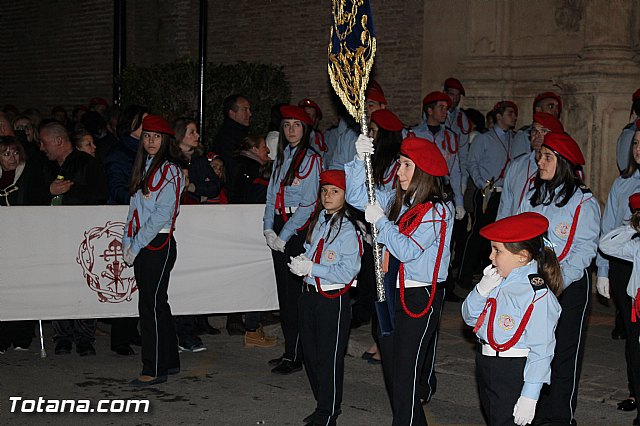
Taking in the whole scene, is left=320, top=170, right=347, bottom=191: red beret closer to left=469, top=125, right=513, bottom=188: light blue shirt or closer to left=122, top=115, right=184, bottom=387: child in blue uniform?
left=122, top=115, right=184, bottom=387: child in blue uniform

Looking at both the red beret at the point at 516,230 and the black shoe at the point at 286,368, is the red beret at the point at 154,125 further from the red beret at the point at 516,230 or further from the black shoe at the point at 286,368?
the red beret at the point at 516,230

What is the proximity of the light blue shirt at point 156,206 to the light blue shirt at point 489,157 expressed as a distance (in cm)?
484

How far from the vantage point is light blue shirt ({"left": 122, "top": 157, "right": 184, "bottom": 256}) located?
7.63 meters

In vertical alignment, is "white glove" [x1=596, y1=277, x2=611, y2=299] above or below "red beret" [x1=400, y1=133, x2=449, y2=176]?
below

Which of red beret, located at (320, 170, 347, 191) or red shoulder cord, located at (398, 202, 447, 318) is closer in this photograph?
red shoulder cord, located at (398, 202, 447, 318)

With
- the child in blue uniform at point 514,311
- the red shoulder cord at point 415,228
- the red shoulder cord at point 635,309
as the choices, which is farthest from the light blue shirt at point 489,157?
the child in blue uniform at point 514,311

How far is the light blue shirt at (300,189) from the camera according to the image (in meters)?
8.10

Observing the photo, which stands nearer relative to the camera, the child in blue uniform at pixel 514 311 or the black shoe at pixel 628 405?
the child in blue uniform at pixel 514 311

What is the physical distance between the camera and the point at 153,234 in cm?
763

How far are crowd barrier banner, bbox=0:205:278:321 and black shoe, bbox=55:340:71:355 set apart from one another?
28 cm

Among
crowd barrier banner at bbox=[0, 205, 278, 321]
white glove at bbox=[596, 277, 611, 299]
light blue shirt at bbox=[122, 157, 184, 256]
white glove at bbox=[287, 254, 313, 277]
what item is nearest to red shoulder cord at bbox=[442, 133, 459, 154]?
crowd barrier banner at bbox=[0, 205, 278, 321]

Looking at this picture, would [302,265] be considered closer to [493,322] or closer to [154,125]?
[493,322]

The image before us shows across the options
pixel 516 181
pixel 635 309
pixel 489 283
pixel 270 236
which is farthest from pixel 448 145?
pixel 489 283

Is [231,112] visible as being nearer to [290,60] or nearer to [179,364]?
[179,364]
